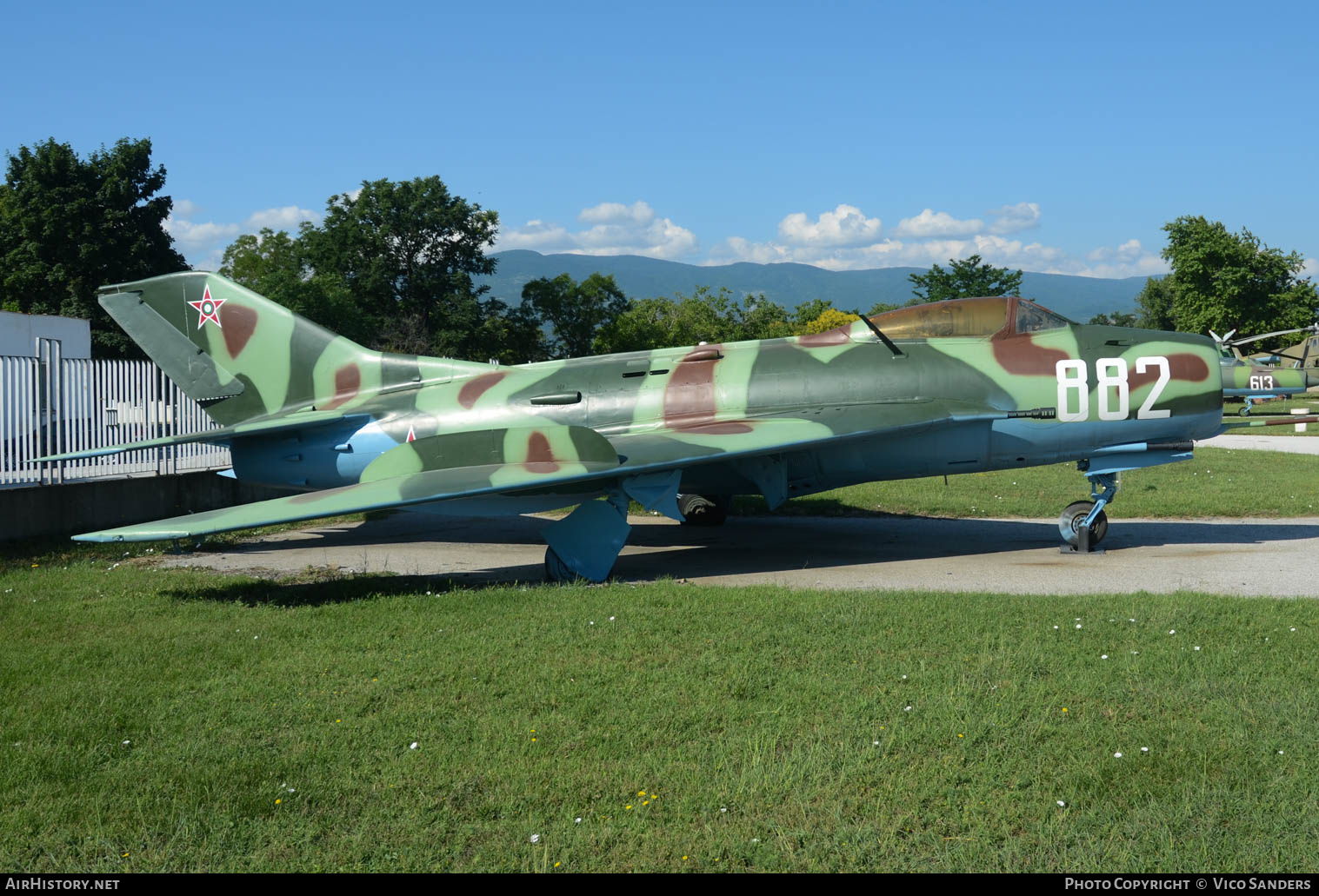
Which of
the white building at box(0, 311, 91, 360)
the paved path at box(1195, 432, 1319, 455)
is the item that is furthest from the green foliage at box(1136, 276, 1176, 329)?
the white building at box(0, 311, 91, 360)

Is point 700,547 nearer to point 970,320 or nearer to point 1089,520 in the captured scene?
point 970,320

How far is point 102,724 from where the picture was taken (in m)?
5.58

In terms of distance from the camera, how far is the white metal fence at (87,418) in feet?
44.9

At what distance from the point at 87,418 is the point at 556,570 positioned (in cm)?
952

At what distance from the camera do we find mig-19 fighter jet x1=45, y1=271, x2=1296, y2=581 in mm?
10312

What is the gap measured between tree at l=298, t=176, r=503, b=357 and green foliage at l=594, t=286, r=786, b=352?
11082 mm

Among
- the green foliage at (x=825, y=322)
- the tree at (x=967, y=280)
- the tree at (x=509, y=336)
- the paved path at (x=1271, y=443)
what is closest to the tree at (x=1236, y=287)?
the tree at (x=967, y=280)

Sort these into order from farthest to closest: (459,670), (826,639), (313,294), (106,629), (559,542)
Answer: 1. (313,294)
2. (559,542)
3. (106,629)
4. (826,639)
5. (459,670)

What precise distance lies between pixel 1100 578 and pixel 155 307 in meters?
13.0

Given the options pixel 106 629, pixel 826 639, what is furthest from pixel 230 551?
pixel 826 639

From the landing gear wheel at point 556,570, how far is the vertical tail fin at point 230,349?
427cm

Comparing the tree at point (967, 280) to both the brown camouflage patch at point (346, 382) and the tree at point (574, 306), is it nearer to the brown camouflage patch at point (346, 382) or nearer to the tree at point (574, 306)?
the tree at point (574, 306)
